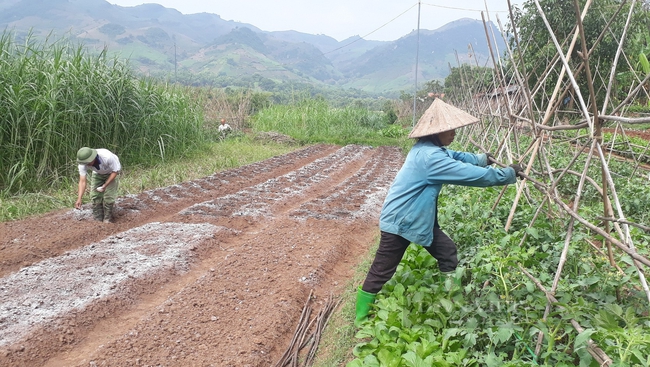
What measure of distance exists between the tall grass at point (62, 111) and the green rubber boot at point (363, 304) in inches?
198

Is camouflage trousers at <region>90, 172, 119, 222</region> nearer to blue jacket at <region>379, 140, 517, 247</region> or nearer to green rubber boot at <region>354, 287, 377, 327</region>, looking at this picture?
green rubber boot at <region>354, 287, 377, 327</region>

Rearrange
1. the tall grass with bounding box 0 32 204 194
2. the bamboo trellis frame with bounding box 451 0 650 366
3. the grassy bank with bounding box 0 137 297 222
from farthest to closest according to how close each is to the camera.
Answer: the tall grass with bounding box 0 32 204 194, the grassy bank with bounding box 0 137 297 222, the bamboo trellis frame with bounding box 451 0 650 366

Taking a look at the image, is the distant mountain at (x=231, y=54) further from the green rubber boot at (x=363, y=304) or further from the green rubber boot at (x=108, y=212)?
the green rubber boot at (x=363, y=304)

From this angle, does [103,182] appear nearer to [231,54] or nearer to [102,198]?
[102,198]

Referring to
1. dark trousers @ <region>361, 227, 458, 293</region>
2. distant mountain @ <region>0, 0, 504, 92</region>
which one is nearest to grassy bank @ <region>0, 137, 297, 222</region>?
dark trousers @ <region>361, 227, 458, 293</region>

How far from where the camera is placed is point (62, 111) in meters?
6.09

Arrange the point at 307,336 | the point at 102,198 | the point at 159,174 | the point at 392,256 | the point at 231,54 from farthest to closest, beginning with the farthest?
the point at 231,54, the point at 159,174, the point at 102,198, the point at 307,336, the point at 392,256

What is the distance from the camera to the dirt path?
109 inches

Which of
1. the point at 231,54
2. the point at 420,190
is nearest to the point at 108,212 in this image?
the point at 420,190

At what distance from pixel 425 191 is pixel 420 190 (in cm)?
3

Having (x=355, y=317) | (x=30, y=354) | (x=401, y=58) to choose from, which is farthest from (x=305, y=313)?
(x=401, y=58)

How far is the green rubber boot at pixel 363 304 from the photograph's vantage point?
288 centimetres

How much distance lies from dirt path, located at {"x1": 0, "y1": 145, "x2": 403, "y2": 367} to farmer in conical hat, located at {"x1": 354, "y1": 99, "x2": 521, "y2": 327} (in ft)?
2.95

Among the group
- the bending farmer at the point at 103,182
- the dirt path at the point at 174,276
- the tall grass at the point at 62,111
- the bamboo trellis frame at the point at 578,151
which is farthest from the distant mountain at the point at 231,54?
the bamboo trellis frame at the point at 578,151
